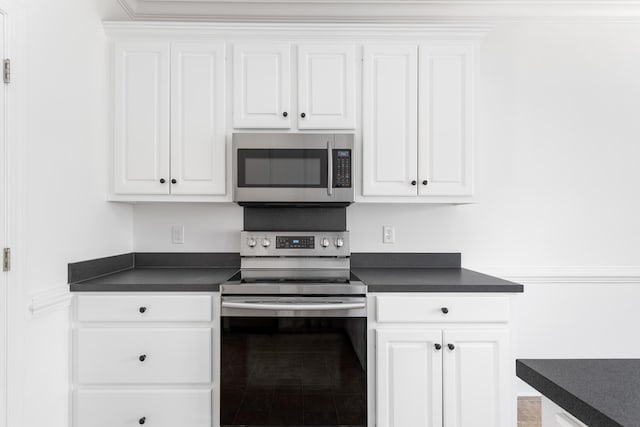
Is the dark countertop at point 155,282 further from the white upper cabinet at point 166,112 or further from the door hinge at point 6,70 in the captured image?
the door hinge at point 6,70

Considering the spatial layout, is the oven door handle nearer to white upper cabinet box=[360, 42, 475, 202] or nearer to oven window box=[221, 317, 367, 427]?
oven window box=[221, 317, 367, 427]

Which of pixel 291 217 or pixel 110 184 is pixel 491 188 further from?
pixel 110 184

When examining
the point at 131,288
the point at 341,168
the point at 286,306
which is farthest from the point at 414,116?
the point at 131,288

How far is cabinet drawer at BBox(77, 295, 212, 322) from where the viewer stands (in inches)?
75.4

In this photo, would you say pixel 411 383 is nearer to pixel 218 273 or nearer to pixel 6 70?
pixel 218 273

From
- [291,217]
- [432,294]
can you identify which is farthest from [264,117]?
[432,294]

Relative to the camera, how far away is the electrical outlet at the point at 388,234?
103 inches

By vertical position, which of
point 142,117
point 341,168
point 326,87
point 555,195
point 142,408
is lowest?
point 142,408

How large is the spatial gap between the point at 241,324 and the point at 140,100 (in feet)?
4.54

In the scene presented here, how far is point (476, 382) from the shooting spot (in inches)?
75.7

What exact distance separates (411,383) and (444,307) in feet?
1.32

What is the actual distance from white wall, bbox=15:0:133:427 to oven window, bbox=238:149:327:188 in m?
0.81

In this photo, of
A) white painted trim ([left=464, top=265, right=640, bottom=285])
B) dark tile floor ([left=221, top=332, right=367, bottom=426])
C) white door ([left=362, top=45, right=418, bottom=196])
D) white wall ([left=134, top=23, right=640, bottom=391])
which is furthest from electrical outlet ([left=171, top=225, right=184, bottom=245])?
white painted trim ([left=464, top=265, right=640, bottom=285])

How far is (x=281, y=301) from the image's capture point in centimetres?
191
